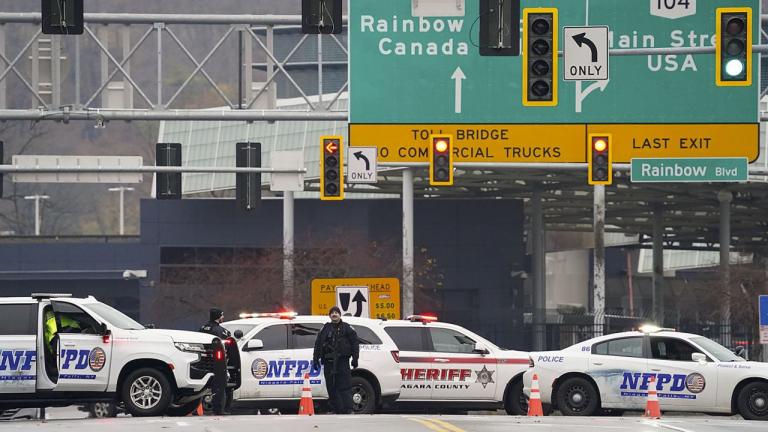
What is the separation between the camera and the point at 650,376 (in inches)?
1005

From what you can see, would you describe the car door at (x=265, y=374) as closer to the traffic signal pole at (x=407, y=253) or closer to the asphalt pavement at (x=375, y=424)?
the asphalt pavement at (x=375, y=424)

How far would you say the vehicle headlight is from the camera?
22219 millimetres

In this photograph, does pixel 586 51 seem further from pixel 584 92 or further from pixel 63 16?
pixel 584 92

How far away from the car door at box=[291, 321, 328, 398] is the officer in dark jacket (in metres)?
1.15

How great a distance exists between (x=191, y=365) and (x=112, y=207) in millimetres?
133730

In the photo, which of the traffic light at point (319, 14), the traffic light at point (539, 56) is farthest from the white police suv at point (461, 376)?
the traffic light at point (319, 14)

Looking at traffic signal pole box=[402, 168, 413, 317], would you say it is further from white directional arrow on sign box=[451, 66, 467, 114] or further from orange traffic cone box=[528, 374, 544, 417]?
orange traffic cone box=[528, 374, 544, 417]

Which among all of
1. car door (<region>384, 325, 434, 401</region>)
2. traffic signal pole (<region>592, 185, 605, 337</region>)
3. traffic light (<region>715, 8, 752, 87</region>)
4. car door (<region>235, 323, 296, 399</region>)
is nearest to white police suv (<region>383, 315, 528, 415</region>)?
car door (<region>384, 325, 434, 401</region>)

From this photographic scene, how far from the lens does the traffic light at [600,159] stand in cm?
3309

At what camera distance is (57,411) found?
30281mm

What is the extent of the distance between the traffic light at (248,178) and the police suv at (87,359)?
14526 mm

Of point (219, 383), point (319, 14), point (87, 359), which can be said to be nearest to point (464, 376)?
point (219, 383)

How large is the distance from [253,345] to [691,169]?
42.6 ft

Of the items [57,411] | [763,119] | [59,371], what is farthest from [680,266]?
[59,371]
